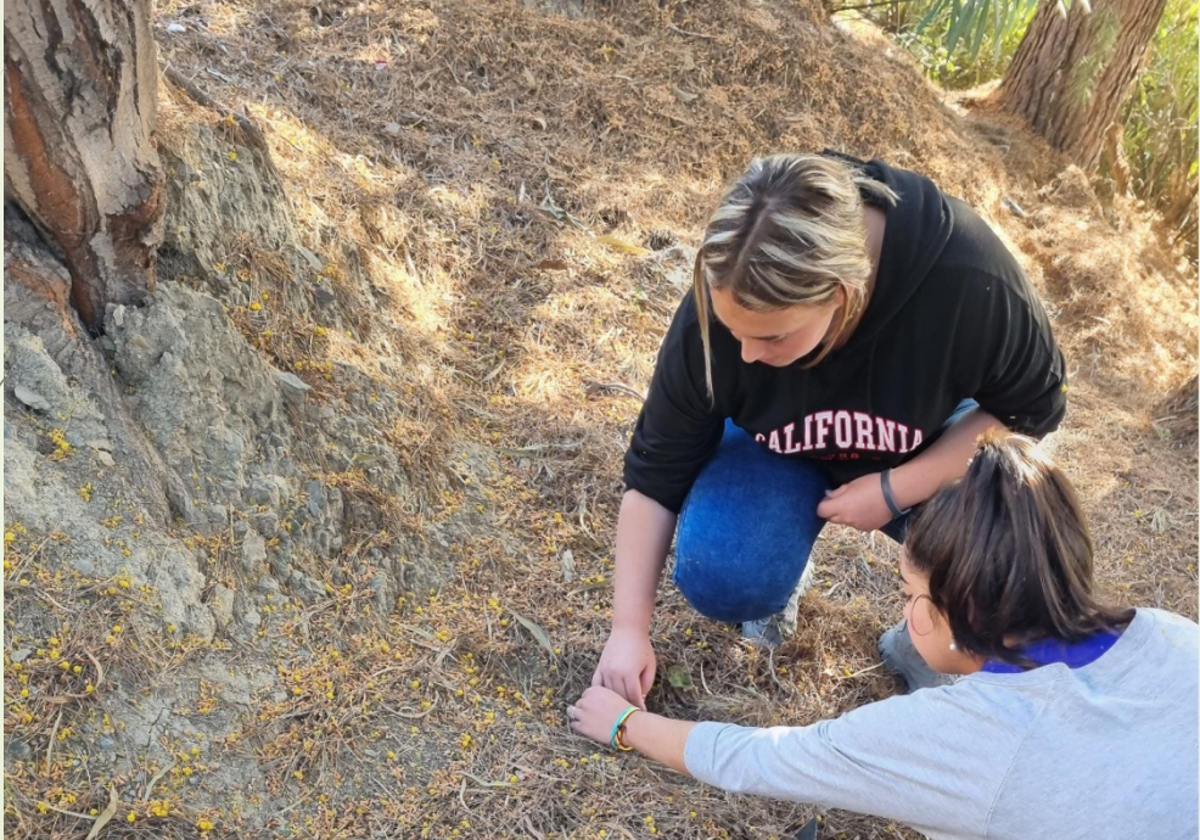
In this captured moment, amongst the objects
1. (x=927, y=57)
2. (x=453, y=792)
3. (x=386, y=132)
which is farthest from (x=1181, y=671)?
(x=927, y=57)

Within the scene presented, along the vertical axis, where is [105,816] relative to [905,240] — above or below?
below

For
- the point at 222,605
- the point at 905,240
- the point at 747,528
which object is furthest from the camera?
the point at 747,528

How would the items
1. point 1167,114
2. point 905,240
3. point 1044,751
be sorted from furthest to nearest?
point 1167,114 → point 905,240 → point 1044,751

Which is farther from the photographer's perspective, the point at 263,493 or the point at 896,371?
the point at 263,493

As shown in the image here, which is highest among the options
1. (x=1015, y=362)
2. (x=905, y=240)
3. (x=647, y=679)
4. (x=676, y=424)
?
(x=905, y=240)

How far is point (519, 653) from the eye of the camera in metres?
2.16

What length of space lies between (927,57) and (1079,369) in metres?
2.78

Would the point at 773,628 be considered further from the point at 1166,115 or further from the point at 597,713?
the point at 1166,115

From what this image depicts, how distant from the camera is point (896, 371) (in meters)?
1.89

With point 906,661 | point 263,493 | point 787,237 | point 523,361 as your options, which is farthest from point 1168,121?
point 263,493

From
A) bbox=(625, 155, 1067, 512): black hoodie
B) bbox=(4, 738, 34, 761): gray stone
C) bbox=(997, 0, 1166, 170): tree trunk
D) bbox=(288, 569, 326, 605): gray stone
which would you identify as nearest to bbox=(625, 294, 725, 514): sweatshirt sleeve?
bbox=(625, 155, 1067, 512): black hoodie

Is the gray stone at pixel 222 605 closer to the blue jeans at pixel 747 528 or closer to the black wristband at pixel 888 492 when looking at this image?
the blue jeans at pixel 747 528

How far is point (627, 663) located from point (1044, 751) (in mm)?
844

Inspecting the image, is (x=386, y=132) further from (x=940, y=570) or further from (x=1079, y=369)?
(x=1079, y=369)
